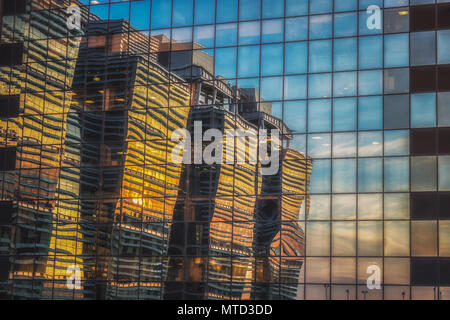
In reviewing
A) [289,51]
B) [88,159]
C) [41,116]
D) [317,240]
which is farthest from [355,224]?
[41,116]

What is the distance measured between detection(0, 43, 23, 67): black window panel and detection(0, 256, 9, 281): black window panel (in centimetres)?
1289

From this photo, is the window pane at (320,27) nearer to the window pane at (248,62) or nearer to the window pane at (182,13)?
the window pane at (248,62)

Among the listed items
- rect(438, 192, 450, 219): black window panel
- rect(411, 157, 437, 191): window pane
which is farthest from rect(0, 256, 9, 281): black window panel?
rect(438, 192, 450, 219): black window panel

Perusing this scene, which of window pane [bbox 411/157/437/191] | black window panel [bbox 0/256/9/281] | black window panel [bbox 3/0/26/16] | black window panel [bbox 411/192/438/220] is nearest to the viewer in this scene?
black window panel [bbox 411/192/438/220]

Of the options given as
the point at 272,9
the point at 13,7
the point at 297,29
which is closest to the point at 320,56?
the point at 297,29

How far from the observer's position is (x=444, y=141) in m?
36.6

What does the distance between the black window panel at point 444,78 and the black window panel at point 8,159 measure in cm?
2692

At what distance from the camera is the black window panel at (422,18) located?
37531mm

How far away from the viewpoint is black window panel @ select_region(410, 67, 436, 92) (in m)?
37.2

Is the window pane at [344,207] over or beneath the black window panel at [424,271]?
over

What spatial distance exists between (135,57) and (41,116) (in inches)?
293

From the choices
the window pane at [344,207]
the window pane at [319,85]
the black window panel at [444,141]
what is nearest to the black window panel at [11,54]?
the window pane at [319,85]

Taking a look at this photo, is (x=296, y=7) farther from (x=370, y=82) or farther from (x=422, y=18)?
(x=422, y=18)

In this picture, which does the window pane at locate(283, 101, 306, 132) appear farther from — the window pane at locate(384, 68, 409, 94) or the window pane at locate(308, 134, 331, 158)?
the window pane at locate(384, 68, 409, 94)
